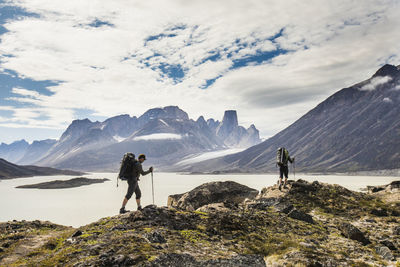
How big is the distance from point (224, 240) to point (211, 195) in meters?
17.3

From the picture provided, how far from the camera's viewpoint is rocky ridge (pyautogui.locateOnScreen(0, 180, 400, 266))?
9312 mm

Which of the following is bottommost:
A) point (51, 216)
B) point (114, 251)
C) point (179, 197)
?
point (51, 216)

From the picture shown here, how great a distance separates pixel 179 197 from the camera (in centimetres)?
3083

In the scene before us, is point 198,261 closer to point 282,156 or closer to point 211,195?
point 282,156

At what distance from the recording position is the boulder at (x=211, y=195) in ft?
90.9

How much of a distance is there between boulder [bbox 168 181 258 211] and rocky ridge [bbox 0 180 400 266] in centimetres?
960

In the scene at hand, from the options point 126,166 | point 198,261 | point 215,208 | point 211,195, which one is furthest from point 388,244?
point 211,195

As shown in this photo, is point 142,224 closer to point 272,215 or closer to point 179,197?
point 272,215

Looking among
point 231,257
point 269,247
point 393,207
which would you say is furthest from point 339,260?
point 393,207

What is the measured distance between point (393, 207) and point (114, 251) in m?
21.2

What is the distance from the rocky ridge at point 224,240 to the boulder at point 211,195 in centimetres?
960

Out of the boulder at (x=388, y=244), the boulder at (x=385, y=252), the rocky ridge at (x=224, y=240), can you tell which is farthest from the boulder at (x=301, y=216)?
the boulder at (x=385, y=252)

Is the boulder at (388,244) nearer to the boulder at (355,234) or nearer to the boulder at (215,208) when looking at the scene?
the boulder at (355,234)

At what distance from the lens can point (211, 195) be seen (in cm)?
2900
